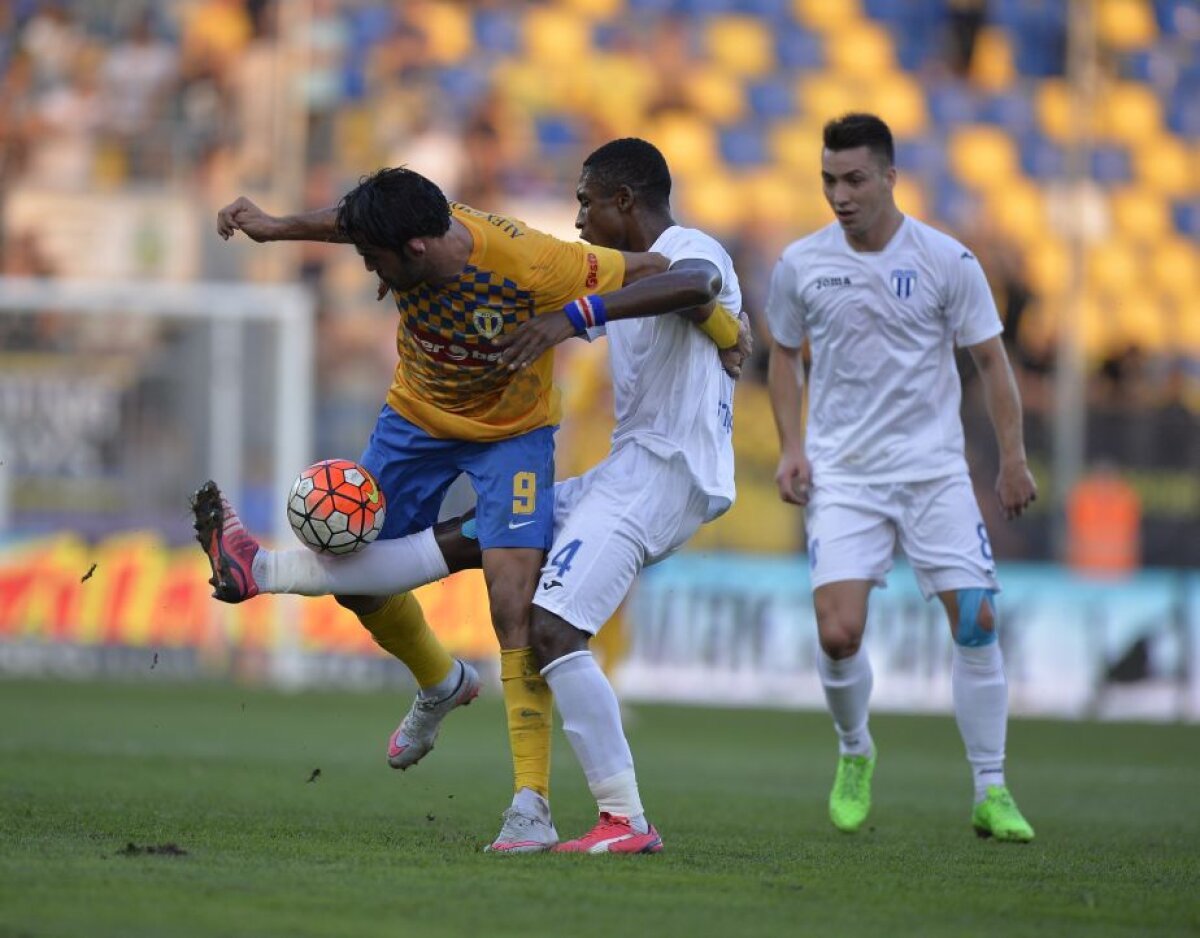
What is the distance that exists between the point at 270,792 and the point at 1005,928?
4.00 meters

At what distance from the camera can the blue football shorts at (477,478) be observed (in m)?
6.06

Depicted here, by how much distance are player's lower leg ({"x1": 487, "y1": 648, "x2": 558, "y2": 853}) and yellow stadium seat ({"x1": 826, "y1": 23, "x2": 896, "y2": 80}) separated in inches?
650

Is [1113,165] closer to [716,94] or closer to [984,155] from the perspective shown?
[984,155]

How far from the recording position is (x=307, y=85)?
1889 centimetres

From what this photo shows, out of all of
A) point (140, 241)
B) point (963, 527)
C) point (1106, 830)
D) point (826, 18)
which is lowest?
point (1106, 830)

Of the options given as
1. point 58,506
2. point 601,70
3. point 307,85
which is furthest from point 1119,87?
point 58,506

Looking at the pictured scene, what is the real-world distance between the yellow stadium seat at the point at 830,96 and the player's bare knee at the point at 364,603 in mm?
15536

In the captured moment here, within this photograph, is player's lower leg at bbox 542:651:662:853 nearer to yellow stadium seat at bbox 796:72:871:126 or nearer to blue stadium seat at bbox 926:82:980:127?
yellow stadium seat at bbox 796:72:871:126

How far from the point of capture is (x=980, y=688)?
7.38 meters

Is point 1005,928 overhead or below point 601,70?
below

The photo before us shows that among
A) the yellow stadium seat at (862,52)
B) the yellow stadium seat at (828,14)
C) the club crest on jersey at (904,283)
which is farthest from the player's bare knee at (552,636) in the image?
the yellow stadium seat at (828,14)

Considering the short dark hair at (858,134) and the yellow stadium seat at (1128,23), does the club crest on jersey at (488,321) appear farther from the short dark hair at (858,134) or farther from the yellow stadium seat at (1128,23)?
the yellow stadium seat at (1128,23)

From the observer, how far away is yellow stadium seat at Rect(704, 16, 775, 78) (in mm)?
21281

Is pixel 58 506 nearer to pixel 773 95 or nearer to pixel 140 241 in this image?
pixel 140 241
